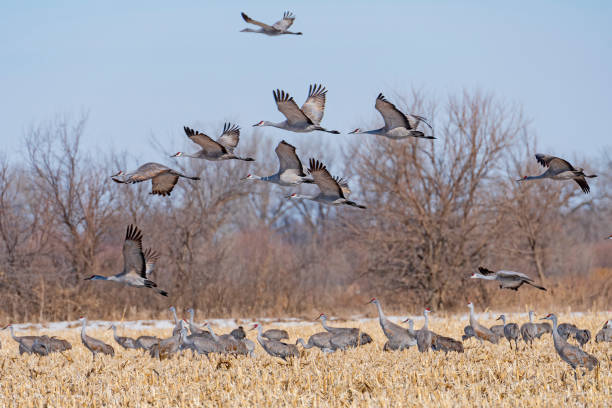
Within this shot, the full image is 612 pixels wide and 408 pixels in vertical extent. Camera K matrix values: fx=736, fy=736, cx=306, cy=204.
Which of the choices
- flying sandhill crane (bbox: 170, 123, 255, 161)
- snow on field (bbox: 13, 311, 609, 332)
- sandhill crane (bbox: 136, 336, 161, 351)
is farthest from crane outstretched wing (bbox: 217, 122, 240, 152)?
snow on field (bbox: 13, 311, 609, 332)

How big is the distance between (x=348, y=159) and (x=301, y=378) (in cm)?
1736

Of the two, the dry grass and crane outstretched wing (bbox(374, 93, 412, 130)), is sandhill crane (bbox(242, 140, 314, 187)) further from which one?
the dry grass

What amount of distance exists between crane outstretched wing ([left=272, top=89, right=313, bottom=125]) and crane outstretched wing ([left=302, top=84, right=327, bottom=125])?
979mm

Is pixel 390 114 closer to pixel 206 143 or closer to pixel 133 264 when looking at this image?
pixel 206 143

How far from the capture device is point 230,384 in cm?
780

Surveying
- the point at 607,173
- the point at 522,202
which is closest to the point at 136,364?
the point at 522,202

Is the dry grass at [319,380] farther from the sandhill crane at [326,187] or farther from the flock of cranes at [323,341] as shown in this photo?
the sandhill crane at [326,187]

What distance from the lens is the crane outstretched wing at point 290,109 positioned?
10.4 meters

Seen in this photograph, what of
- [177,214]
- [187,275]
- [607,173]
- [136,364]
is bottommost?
[136,364]

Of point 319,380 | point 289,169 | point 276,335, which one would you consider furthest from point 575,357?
point 276,335

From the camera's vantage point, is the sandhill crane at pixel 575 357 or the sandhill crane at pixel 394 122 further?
the sandhill crane at pixel 394 122

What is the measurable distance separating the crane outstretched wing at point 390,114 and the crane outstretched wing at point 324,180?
1.26 m

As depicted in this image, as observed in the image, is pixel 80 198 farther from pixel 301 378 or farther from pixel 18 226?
pixel 301 378

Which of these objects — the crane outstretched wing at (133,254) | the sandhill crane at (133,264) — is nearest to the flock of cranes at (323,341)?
the sandhill crane at (133,264)
